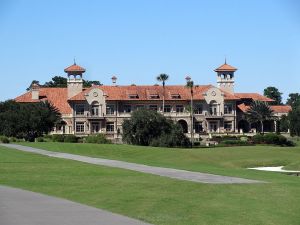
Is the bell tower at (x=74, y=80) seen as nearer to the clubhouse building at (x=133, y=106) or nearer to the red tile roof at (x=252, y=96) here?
the clubhouse building at (x=133, y=106)

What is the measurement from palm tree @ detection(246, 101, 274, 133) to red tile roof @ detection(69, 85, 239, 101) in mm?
4259

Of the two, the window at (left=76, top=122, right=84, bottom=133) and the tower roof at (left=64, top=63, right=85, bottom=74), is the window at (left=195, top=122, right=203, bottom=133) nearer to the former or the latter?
the window at (left=76, top=122, right=84, bottom=133)

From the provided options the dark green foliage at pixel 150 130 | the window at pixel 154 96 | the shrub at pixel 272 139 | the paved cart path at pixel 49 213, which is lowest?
the paved cart path at pixel 49 213

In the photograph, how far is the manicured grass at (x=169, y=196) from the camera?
51.0 feet

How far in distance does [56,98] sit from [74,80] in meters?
5.27

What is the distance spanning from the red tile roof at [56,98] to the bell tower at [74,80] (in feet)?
7.25

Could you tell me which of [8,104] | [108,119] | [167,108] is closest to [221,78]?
[167,108]

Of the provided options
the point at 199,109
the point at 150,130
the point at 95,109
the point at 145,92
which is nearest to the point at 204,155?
the point at 150,130

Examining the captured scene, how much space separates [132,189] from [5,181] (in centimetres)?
665

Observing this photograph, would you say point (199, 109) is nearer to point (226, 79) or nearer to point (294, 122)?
point (226, 79)

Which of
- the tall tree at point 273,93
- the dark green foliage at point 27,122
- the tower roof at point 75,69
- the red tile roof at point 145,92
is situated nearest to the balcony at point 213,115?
the red tile roof at point 145,92

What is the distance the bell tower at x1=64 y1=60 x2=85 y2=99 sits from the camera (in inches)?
4756

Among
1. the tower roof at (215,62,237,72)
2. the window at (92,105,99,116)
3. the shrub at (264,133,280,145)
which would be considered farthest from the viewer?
the tower roof at (215,62,237,72)

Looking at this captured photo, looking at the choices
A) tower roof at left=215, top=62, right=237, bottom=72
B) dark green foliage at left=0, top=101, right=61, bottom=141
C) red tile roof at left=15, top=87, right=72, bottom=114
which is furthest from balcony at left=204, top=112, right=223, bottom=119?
dark green foliage at left=0, top=101, right=61, bottom=141
